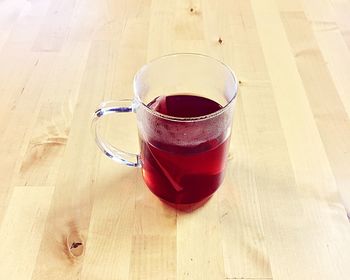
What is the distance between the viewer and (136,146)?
0.56 m

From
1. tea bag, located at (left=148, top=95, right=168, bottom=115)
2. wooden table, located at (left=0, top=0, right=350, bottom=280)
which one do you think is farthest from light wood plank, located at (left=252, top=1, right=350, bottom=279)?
tea bag, located at (left=148, top=95, right=168, bottom=115)

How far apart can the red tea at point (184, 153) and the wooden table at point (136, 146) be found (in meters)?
0.03

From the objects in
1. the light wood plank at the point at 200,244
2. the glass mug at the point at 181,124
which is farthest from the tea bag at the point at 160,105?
the light wood plank at the point at 200,244

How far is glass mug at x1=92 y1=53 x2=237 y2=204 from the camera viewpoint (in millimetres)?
441

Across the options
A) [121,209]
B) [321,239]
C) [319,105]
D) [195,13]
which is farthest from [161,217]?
[195,13]

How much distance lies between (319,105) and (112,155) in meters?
0.28

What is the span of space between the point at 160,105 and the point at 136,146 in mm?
87

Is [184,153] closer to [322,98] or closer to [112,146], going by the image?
[112,146]

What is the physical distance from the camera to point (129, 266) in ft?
1.47

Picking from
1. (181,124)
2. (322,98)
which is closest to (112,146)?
(181,124)

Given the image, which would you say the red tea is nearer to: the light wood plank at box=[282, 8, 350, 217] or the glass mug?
the glass mug

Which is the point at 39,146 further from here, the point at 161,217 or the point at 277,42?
the point at 277,42

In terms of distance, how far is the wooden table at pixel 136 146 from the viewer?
45cm

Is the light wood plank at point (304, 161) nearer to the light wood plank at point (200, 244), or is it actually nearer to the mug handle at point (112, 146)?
the light wood plank at point (200, 244)
